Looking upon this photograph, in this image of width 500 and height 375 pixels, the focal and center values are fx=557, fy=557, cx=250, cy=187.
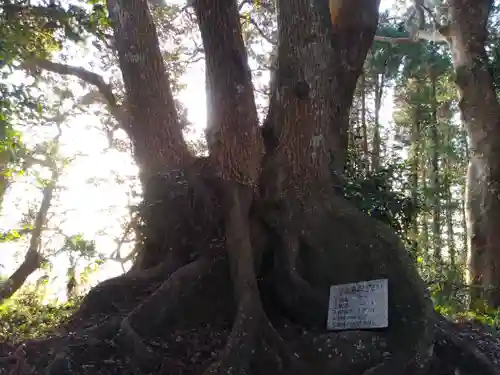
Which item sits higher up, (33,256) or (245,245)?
(33,256)

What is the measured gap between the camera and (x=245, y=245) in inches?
205

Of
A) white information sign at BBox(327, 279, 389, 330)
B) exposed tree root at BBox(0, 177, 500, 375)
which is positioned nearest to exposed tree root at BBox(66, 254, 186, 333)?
exposed tree root at BBox(0, 177, 500, 375)

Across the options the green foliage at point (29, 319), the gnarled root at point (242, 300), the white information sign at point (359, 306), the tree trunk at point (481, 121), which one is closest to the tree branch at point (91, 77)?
the green foliage at point (29, 319)

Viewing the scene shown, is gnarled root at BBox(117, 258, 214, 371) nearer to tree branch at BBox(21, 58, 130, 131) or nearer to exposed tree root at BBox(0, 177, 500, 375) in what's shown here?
exposed tree root at BBox(0, 177, 500, 375)

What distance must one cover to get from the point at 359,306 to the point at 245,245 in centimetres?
117

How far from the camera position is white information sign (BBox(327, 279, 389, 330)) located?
186 inches

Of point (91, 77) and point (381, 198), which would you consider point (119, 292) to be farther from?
point (91, 77)

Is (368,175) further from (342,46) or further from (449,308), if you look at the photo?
(449,308)

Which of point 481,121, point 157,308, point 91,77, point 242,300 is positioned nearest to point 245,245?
point 242,300

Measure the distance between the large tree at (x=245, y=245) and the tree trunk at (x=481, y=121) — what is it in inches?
164

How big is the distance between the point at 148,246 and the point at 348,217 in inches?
84.5

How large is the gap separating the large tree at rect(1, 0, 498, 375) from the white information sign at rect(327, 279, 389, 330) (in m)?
0.09

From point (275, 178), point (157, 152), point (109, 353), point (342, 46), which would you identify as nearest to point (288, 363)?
point (109, 353)

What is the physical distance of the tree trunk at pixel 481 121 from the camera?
30.2 feet
